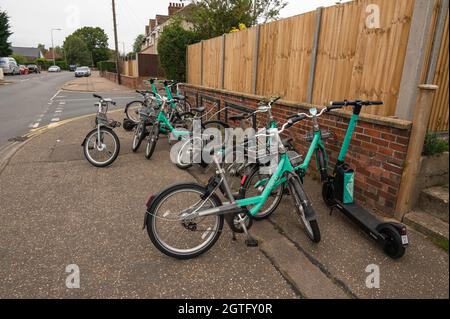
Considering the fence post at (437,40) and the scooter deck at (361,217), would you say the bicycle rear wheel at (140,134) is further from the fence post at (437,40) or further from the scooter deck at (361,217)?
the fence post at (437,40)

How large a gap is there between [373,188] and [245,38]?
176 inches

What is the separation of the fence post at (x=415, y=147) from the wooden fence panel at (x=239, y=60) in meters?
3.86

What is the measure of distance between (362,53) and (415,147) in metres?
1.39

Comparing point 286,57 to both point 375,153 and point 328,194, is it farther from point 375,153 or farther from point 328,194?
point 328,194

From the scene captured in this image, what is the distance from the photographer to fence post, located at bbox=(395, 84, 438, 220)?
2939 millimetres

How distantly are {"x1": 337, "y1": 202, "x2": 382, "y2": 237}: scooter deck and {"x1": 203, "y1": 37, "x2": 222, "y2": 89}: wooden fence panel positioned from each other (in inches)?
220

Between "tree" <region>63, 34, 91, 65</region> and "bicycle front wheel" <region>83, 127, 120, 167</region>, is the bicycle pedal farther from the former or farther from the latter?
"tree" <region>63, 34, 91, 65</region>

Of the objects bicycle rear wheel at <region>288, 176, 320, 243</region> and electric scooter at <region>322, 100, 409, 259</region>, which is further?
bicycle rear wheel at <region>288, 176, 320, 243</region>

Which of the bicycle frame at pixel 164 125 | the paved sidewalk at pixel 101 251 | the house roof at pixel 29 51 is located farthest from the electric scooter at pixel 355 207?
the house roof at pixel 29 51

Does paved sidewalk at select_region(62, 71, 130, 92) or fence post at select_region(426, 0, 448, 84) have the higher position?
fence post at select_region(426, 0, 448, 84)

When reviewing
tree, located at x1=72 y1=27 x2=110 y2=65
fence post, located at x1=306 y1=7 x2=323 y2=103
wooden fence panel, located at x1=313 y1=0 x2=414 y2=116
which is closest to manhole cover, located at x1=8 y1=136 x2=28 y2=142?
fence post, located at x1=306 y1=7 x2=323 y2=103

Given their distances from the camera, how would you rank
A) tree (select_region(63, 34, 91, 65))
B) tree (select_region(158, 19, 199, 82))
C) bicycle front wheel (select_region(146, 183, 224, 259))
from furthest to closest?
1. tree (select_region(63, 34, 91, 65))
2. tree (select_region(158, 19, 199, 82))
3. bicycle front wheel (select_region(146, 183, 224, 259))

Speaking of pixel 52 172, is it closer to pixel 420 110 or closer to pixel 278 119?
pixel 278 119

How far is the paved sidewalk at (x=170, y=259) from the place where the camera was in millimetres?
2354
